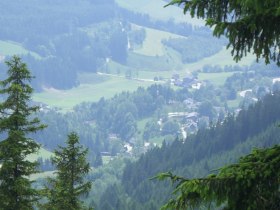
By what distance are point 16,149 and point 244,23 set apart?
1609cm

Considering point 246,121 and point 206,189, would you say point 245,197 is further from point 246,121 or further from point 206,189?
point 246,121

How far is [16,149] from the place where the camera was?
26.2 m

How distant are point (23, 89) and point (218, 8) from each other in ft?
51.9

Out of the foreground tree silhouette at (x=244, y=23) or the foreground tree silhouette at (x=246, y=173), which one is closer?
the foreground tree silhouette at (x=246, y=173)

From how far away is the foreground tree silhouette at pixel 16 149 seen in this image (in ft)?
86.7

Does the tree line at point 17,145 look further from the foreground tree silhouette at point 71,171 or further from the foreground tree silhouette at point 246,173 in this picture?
the foreground tree silhouette at point 246,173

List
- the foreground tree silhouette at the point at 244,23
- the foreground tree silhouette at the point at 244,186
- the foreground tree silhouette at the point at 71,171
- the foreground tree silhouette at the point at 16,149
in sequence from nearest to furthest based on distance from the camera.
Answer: the foreground tree silhouette at the point at 244,186, the foreground tree silhouette at the point at 244,23, the foreground tree silhouette at the point at 16,149, the foreground tree silhouette at the point at 71,171

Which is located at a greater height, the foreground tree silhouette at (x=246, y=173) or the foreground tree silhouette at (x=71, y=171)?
A: the foreground tree silhouette at (x=246, y=173)

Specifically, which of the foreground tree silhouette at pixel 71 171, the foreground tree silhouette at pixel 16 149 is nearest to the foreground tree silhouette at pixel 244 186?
the foreground tree silhouette at pixel 16 149

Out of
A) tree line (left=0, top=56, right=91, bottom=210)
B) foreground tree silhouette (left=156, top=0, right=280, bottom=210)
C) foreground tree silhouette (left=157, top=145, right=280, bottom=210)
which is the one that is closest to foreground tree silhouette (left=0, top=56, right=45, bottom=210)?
tree line (left=0, top=56, right=91, bottom=210)

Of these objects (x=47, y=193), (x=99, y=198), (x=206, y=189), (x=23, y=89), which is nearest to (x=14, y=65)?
(x=23, y=89)

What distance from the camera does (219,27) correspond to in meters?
12.6

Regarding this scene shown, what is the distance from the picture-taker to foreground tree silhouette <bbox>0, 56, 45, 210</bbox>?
26422mm

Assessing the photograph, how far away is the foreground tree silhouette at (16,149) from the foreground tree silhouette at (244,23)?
14796 millimetres
